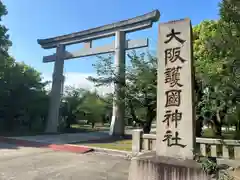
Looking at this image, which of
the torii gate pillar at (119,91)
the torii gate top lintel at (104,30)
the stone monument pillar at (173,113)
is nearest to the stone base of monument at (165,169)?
the stone monument pillar at (173,113)

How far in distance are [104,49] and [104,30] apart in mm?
1290

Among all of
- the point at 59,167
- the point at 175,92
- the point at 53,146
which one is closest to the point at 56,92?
the point at 53,146

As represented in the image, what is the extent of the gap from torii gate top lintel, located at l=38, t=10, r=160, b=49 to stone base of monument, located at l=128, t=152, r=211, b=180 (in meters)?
10.2

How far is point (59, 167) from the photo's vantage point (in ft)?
18.0

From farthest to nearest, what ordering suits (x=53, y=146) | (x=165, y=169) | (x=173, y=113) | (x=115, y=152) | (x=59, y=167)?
(x=53, y=146)
(x=115, y=152)
(x=59, y=167)
(x=173, y=113)
(x=165, y=169)

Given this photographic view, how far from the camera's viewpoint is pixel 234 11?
5535 millimetres

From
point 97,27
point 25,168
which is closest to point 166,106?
point 25,168

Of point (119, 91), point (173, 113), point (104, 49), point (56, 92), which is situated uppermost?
point (104, 49)

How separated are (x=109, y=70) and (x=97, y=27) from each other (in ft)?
12.0

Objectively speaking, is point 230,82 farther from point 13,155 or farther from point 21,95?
point 21,95

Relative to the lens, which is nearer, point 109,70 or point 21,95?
point 109,70

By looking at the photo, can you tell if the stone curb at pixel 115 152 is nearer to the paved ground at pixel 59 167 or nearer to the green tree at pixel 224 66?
the paved ground at pixel 59 167

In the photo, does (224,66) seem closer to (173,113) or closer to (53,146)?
(173,113)

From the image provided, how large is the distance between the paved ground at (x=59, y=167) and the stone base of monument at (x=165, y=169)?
65.9 inches
